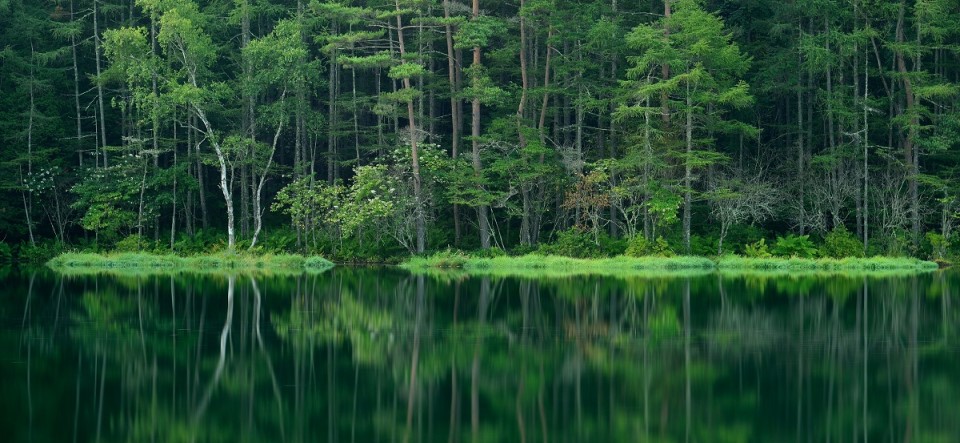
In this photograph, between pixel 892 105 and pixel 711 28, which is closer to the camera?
pixel 711 28

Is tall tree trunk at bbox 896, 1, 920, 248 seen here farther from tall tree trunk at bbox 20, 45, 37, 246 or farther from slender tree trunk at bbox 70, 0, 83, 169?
tall tree trunk at bbox 20, 45, 37, 246

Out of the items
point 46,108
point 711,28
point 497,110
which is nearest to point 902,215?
point 711,28

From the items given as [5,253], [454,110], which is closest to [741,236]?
[454,110]

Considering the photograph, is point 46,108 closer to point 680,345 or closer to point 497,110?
point 497,110

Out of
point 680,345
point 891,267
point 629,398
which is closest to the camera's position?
point 629,398

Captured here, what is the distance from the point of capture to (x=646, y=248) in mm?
40000

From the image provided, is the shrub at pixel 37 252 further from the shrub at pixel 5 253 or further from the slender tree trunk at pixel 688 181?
the slender tree trunk at pixel 688 181

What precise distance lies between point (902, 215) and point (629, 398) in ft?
101

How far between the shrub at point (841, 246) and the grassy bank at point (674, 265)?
0.95 meters

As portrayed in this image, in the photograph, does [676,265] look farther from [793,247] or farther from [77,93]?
[77,93]

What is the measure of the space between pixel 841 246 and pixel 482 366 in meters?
A: 27.4

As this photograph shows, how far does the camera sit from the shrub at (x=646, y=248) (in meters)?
39.9

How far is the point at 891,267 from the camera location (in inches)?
1503

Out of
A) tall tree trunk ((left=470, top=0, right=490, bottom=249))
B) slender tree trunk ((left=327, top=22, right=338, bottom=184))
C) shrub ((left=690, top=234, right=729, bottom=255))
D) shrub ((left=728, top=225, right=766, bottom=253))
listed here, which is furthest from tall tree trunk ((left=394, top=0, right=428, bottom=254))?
shrub ((left=728, top=225, right=766, bottom=253))
